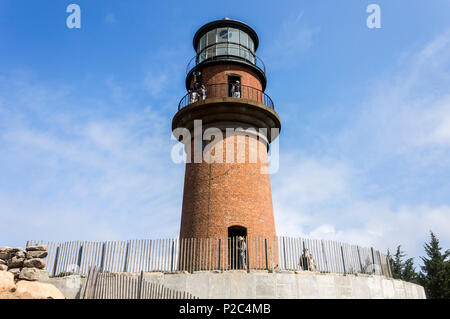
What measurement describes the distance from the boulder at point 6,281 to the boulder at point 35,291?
0.28m

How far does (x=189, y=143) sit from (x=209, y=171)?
2601mm

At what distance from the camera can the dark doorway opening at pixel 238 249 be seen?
572 inches

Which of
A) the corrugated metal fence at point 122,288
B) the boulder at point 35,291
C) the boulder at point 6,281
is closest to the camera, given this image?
the boulder at point 35,291

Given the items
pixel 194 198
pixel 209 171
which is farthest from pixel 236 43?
pixel 194 198

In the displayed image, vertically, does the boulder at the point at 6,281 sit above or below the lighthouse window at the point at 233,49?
below

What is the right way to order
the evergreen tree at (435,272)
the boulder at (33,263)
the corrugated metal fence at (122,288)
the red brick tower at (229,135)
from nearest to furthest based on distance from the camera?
the corrugated metal fence at (122,288) → the boulder at (33,263) → the red brick tower at (229,135) → the evergreen tree at (435,272)

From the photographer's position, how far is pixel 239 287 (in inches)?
505

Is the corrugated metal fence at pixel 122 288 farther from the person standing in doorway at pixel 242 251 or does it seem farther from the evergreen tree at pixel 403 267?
the evergreen tree at pixel 403 267

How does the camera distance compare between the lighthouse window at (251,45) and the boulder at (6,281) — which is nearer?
the boulder at (6,281)

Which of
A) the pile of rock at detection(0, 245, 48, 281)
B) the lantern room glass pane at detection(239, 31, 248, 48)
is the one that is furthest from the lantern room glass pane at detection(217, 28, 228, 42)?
the pile of rock at detection(0, 245, 48, 281)

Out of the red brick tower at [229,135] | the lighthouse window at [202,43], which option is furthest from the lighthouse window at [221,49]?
the lighthouse window at [202,43]
